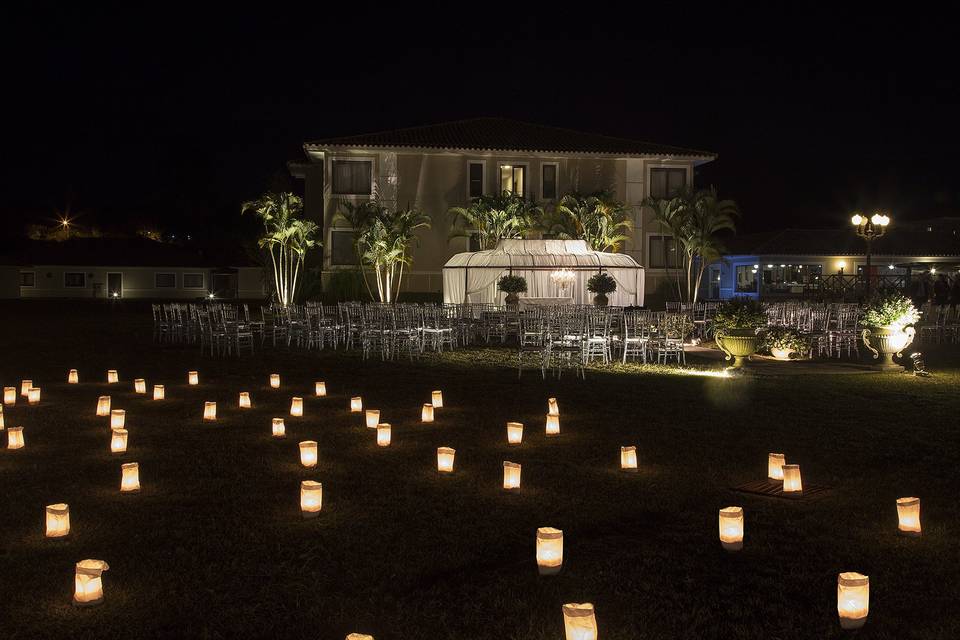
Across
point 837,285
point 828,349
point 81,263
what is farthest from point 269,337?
point 81,263

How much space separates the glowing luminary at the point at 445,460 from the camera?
23.5ft

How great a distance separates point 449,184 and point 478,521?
30.1m

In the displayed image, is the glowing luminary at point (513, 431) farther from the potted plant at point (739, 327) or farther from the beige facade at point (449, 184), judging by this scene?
the beige facade at point (449, 184)

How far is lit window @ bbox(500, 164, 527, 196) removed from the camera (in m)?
35.7

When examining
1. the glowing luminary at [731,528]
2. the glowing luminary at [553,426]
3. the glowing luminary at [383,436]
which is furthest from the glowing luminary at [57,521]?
the glowing luminary at [553,426]

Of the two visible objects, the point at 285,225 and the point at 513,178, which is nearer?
the point at 285,225

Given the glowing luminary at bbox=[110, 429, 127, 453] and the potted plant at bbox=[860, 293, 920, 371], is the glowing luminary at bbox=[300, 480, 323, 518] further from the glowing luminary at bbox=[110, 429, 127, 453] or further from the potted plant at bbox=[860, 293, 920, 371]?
the potted plant at bbox=[860, 293, 920, 371]

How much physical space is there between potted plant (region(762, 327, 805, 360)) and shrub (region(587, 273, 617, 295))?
29.3ft

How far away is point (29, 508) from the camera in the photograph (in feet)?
20.1

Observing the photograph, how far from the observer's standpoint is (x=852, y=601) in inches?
162

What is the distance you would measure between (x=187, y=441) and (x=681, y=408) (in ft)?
18.0

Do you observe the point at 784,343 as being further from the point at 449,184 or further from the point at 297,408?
the point at 449,184

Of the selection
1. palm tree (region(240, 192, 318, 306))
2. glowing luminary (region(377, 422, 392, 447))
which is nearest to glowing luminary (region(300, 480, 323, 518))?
glowing luminary (region(377, 422, 392, 447))

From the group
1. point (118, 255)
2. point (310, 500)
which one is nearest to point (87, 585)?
point (310, 500)
